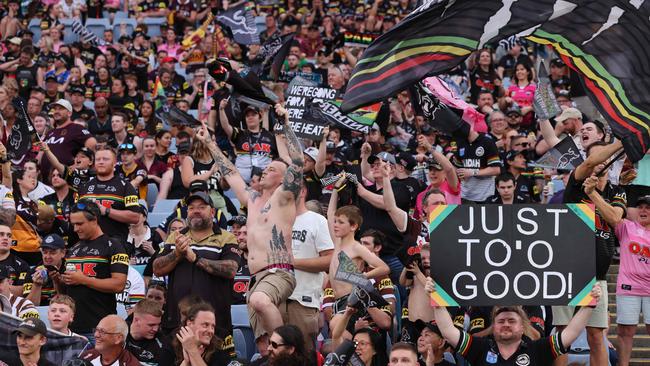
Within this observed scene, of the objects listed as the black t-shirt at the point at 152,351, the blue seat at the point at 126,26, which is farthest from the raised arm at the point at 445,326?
the blue seat at the point at 126,26

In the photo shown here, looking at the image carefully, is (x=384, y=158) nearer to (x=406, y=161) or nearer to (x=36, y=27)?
(x=406, y=161)

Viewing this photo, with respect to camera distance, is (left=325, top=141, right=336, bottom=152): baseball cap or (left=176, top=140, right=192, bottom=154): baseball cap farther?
(left=176, top=140, right=192, bottom=154): baseball cap

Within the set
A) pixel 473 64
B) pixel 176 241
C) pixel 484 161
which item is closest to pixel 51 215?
pixel 176 241

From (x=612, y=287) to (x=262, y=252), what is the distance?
4997mm

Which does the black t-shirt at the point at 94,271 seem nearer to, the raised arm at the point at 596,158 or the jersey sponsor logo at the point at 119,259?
the jersey sponsor logo at the point at 119,259

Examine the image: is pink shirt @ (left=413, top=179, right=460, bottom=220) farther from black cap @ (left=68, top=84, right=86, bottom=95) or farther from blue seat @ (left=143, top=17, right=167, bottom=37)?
blue seat @ (left=143, top=17, right=167, bottom=37)

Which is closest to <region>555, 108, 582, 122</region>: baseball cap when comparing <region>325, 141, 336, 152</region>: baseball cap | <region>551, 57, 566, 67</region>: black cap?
<region>325, 141, 336, 152</region>: baseball cap

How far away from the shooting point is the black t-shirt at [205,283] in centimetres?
1070

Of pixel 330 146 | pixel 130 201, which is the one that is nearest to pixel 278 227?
pixel 130 201

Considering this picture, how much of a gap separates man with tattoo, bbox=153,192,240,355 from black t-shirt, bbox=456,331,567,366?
78.8 inches

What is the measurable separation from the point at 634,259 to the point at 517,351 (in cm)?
226

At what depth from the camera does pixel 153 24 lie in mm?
25328

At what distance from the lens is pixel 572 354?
11367 mm

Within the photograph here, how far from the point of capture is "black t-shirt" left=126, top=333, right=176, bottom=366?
34.2 ft
